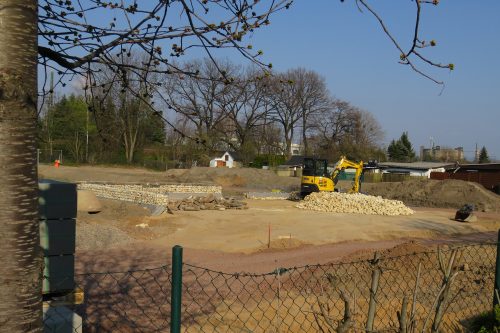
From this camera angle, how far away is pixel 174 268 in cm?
305

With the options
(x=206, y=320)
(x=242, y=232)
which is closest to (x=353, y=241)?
(x=242, y=232)

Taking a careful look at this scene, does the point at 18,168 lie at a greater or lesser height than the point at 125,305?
greater

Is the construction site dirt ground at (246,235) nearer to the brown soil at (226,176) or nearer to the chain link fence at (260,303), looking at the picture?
the chain link fence at (260,303)

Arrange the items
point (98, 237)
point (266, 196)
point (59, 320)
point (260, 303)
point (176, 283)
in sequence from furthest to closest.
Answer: point (266, 196)
point (98, 237)
point (260, 303)
point (59, 320)
point (176, 283)

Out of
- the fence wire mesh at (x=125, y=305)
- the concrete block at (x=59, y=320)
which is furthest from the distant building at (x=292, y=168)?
the concrete block at (x=59, y=320)

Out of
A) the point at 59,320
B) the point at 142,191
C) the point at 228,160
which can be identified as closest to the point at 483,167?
the point at 228,160

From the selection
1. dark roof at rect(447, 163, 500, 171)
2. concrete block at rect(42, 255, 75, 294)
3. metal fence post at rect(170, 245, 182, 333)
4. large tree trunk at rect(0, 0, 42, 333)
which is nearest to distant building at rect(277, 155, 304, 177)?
dark roof at rect(447, 163, 500, 171)

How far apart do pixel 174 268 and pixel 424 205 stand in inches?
1377

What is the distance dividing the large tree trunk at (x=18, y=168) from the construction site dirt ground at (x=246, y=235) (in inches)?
407

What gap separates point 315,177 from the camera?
30844 millimetres

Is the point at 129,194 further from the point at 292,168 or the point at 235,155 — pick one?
the point at 235,155

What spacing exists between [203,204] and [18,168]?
24.4 m

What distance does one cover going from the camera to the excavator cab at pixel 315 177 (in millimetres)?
30781

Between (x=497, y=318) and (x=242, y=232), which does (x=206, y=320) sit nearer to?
(x=497, y=318)
